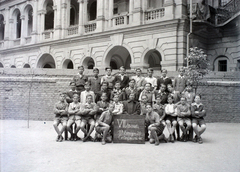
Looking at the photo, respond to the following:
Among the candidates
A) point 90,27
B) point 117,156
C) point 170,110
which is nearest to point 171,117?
point 170,110

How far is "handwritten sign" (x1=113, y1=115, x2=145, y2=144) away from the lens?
9289 mm

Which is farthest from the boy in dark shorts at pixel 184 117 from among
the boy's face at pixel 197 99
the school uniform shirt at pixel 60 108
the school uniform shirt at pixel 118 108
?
the school uniform shirt at pixel 60 108

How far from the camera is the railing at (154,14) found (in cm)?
1997

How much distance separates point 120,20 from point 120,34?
140 centimetres

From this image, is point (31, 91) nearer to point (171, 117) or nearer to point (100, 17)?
point (100, 17)

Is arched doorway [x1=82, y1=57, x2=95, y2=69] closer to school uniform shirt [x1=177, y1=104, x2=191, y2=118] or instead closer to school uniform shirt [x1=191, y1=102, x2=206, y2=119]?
school uniform shirt [x1=177, y1=104, x2=191, y2=118]

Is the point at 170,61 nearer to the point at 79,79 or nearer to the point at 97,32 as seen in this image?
the point at 97,32

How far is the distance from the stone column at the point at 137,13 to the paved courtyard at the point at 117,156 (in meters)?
13.1

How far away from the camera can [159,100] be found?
9812mm

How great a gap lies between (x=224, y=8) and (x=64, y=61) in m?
14.8

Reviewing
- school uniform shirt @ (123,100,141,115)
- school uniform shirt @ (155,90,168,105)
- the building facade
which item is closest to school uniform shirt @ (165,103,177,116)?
school uniform shirt @ (155,90,168,105)

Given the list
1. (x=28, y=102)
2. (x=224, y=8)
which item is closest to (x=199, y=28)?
(x=224, y=8)

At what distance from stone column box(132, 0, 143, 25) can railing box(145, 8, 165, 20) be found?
522mm

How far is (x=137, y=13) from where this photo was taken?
2095 cm
